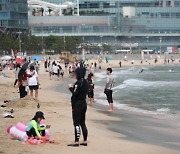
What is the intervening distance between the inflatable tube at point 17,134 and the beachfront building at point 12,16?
358 feet

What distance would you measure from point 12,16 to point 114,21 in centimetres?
4217

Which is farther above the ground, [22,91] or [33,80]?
[33,80]

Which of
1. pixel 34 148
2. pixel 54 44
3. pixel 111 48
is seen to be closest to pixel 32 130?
pixel 34 148

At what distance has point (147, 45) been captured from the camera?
6501 inches

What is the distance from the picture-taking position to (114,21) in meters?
162

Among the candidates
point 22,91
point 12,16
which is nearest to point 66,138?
point 22,91

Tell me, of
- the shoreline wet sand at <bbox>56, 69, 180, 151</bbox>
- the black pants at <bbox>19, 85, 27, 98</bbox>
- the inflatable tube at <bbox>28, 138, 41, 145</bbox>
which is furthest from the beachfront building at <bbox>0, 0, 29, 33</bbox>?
the inflatable tube at <bbox>28, 138, 41, 145</bbox>

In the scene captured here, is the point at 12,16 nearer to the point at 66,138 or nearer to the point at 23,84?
the point at 23,84

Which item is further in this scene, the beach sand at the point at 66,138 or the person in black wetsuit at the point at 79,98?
the person in black wetsuit at the point at 79,98

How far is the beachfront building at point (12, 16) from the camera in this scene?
125 meters

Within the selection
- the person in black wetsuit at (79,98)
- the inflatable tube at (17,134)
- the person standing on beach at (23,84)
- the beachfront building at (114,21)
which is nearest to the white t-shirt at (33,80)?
the person standing on beach at (23,84)

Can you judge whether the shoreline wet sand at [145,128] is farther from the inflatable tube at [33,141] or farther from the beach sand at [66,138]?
the inflatable tube at [33,141]

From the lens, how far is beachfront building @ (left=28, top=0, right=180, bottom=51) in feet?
522

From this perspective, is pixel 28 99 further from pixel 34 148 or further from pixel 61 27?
pixel 61 27
